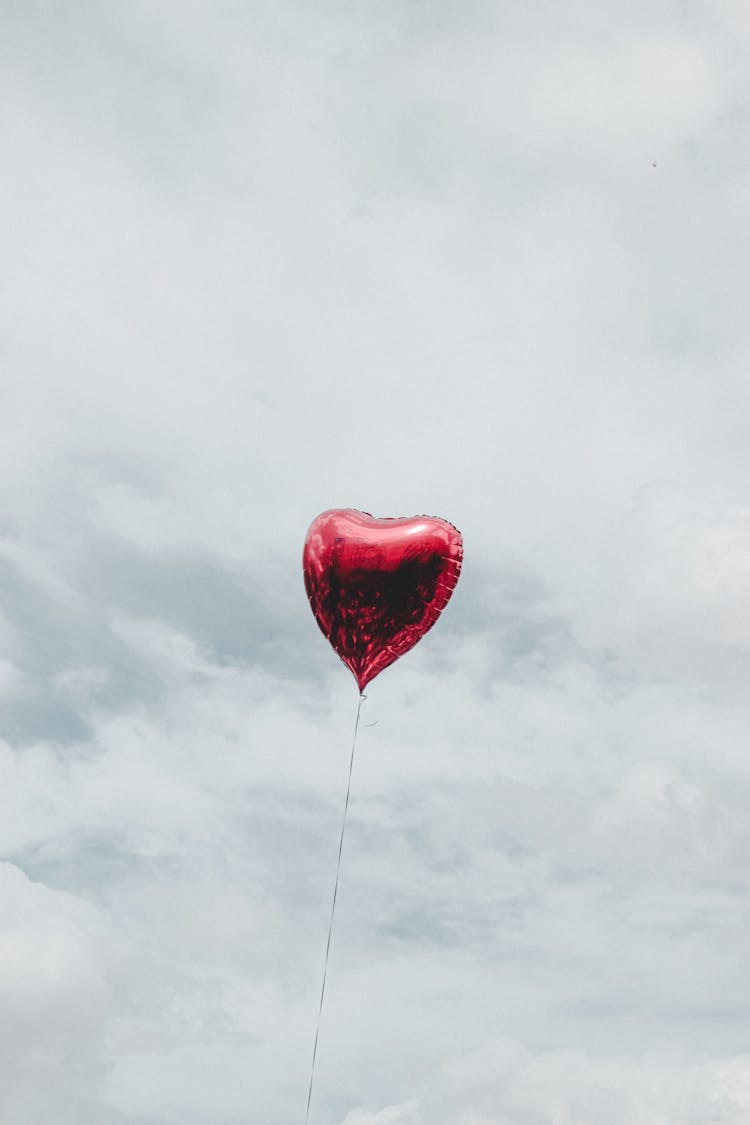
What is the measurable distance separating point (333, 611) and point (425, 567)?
317 centimetres

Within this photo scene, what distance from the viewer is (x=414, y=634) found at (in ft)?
237

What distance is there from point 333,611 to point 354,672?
7.38ft

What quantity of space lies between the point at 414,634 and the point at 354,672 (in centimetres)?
224

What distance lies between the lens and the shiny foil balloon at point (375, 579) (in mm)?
70688

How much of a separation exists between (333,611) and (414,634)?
9.12ft

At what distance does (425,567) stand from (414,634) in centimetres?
238

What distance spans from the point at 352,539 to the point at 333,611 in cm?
238

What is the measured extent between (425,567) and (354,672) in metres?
4.13

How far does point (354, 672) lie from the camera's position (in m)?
72.2

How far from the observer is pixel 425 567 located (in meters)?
71.1

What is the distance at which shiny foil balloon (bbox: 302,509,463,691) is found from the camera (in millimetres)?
70688

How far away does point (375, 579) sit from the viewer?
70688 mm

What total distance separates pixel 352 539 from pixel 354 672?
4.43 meters
